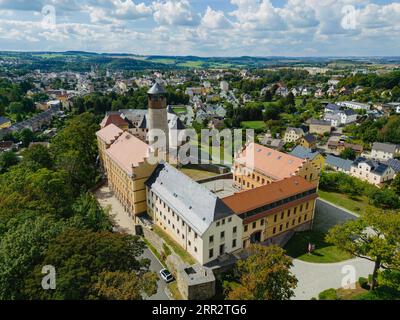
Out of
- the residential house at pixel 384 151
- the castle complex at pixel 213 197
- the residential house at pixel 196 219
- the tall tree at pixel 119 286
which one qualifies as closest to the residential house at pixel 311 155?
the castle complex at pixel 213 197

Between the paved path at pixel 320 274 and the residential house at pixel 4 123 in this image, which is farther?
the residential house at pixel 4 123

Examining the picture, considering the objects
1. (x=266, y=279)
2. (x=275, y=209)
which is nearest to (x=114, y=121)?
(x=275, y=209)

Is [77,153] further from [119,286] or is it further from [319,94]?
[319,94]

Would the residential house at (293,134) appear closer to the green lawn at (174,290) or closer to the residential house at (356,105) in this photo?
the residential house at (356,105)

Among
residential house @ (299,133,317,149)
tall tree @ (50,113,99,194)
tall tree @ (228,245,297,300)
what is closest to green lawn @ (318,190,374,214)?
tall tree @ (228,245,297,300)

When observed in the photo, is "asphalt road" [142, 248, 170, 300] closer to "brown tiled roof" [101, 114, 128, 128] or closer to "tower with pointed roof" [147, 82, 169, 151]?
"tower with pointed roof" [147, 82, 169, 151]
